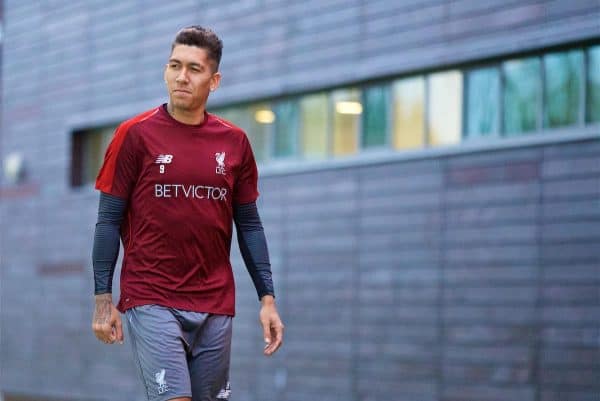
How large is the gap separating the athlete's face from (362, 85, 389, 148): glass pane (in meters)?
8.72

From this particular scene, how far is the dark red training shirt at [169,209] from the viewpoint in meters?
5.11

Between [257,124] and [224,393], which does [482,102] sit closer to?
[257,124]

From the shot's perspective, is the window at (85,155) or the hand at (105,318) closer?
the hand at (105,318)

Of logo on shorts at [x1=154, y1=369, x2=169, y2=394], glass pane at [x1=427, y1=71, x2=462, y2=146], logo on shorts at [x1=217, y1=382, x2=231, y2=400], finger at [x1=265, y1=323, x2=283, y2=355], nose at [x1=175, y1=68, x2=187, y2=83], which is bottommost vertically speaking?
logo on shorts at [x1=217, y1=382, x2=231, y2=400]

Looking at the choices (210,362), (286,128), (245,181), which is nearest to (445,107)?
(286,128)

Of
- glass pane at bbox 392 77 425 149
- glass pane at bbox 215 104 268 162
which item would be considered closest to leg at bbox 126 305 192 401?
glass pane at bbox 392 77 425 149

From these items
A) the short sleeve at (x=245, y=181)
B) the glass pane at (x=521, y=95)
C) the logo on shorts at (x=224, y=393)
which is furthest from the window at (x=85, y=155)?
the logo on shorts at (x=224, y=393)

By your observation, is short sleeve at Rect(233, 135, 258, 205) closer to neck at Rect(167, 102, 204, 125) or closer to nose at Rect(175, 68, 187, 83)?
neck at Rect(167, 102, 204, 125)

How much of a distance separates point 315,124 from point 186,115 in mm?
9592

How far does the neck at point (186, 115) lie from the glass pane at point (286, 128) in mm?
9854

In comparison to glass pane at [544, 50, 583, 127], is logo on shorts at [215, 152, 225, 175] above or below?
below

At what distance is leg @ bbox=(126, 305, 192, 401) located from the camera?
494 centimetres

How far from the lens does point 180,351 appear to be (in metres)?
5.00

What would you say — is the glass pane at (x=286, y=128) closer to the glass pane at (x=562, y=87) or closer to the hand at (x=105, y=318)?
the glass pane at (x=562, y=87)
